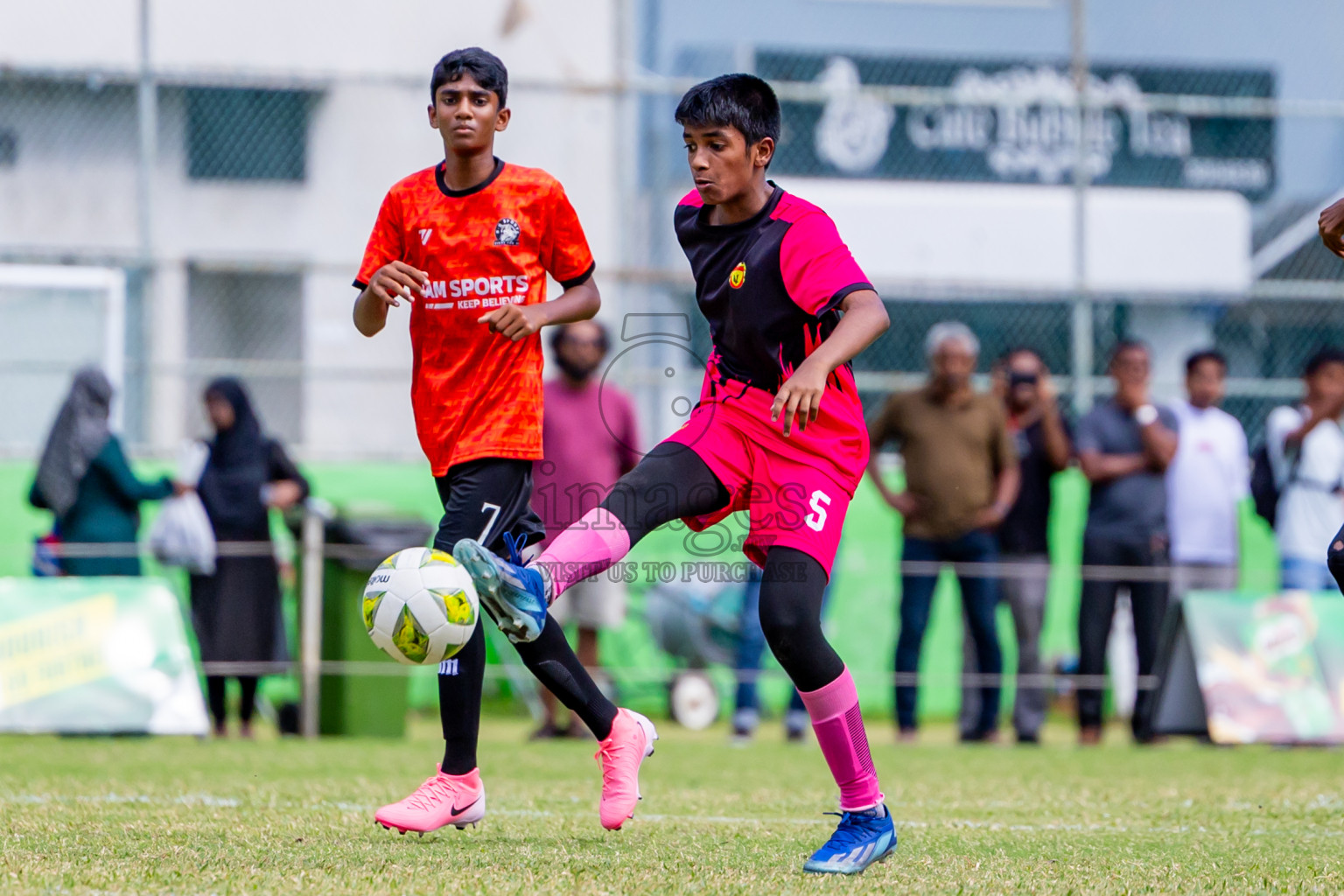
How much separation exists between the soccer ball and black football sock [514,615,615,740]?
0.54m

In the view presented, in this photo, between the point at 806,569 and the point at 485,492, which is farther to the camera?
the point at 485,492

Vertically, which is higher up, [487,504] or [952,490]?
[487,504]

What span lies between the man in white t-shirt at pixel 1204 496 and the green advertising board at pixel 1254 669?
0.55 meters

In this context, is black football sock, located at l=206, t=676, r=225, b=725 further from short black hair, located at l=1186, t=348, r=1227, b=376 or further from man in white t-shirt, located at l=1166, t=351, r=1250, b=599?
short black hair, located at l=1186, t=348, r=1227, b=376

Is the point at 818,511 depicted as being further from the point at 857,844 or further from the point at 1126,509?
the point at 1126,509

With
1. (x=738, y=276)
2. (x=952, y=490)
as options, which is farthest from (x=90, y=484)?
(x=738, y=276)

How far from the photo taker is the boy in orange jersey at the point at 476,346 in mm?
4707

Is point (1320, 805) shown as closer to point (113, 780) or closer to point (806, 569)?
point (806, 569)

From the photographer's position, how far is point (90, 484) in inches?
386

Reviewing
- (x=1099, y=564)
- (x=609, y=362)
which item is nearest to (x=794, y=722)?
(x=1099, y=564)

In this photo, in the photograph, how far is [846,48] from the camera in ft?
43.8

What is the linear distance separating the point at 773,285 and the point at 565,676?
121 cm

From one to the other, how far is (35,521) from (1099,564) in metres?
6.86

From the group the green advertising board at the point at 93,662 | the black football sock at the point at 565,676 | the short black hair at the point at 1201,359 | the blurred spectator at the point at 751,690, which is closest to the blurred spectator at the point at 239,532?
the green advertising board at the point at 93,662
